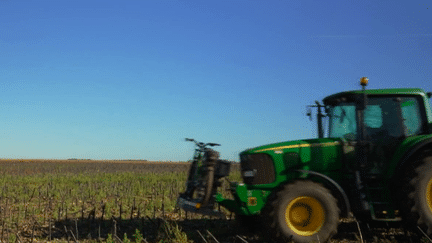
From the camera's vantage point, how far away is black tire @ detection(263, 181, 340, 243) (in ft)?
22.5

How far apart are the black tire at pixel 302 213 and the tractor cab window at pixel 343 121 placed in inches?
49.6

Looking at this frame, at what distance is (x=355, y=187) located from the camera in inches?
294

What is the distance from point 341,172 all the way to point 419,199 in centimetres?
133

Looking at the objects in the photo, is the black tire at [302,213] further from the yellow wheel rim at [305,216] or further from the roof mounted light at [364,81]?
the roof mounted light at [364,81]

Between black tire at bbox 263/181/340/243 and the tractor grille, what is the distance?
0.65 metres

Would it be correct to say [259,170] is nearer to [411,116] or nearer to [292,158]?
[292,158]

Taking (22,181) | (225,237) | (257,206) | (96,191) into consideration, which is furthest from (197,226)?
(22,181)

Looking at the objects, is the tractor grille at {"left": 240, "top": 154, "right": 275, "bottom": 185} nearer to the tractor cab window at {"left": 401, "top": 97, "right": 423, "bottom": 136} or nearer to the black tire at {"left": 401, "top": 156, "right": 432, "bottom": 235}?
the black tire at {"left": 401, "top": 156, "right": 432, "bottom": 235}

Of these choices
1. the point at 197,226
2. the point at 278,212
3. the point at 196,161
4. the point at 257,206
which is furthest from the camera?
the point at 197,226

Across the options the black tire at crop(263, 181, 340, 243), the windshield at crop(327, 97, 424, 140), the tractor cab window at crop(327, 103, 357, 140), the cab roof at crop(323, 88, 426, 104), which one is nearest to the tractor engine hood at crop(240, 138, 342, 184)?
the tractor cab window at crop(327, 103, 357, 140)

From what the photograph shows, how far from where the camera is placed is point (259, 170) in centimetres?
762

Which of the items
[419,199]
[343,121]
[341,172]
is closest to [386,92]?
[343,121]

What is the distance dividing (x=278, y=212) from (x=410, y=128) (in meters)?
2.86

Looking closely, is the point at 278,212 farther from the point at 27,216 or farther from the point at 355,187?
the point at 27,216
